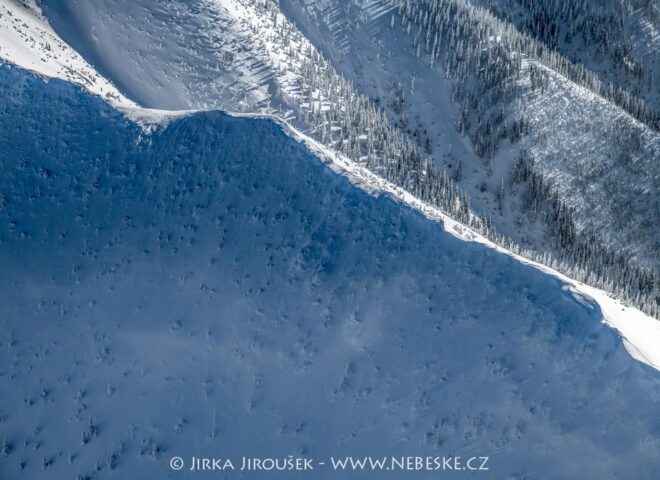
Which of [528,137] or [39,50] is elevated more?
[39,50]

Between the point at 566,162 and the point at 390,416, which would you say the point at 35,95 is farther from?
the point at 566,162

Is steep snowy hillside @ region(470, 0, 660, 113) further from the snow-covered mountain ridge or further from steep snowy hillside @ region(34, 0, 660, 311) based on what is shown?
the snow-covered mountain ridge

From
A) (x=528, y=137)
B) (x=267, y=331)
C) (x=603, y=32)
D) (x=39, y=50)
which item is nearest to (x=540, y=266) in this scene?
(x=267, y=331)

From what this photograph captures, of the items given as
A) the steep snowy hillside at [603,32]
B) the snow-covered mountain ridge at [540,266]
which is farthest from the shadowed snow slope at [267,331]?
the steep snowy hillside at [603,32]

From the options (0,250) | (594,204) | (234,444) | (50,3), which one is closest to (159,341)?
(234,444)

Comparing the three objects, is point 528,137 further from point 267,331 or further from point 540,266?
point 267,331

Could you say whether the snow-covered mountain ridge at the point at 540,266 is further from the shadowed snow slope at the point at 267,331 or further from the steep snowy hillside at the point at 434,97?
the steep snowy hillside at the point at 434,97

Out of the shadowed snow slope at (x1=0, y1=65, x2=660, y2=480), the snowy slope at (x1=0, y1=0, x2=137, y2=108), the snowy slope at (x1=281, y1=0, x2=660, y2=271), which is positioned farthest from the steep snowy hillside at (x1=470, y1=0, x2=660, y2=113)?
the shadowed snow slope at (x1=0, y1=65, x2=660, y2=480)
